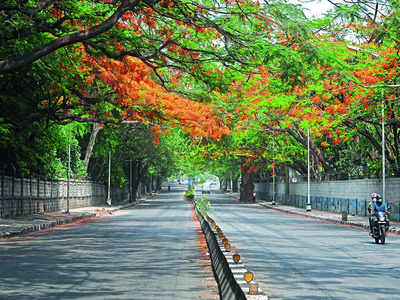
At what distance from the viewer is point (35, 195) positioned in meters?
44.6

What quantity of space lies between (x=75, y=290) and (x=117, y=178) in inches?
2696

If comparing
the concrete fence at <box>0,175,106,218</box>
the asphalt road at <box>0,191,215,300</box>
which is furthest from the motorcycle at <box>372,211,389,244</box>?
the concrete fence at <box>0,175,106,218</box>

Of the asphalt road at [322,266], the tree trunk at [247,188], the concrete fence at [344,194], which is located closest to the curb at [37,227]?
the asphalt road at [322,266]

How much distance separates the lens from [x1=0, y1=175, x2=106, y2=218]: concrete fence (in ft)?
123

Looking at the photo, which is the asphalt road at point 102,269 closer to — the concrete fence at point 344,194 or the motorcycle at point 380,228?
the motorcycle at point 380,228

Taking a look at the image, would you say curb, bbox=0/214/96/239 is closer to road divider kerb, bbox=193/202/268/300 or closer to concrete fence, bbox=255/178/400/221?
road divider kerb, bbox=193/202/268/300

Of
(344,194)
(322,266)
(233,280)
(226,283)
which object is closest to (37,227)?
(322,266)

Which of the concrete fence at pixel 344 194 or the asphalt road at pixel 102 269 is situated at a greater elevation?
the concrete fence at pixel 344 194

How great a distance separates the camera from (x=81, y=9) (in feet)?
64.2

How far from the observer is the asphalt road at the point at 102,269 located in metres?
11.7

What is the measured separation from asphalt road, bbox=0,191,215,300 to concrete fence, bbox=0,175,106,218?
1335 centimetres

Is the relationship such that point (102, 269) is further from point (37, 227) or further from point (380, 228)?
point (37, 227)

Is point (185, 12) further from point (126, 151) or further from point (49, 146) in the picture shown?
point (126, 151)

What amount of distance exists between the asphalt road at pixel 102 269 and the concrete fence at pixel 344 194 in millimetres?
19300
